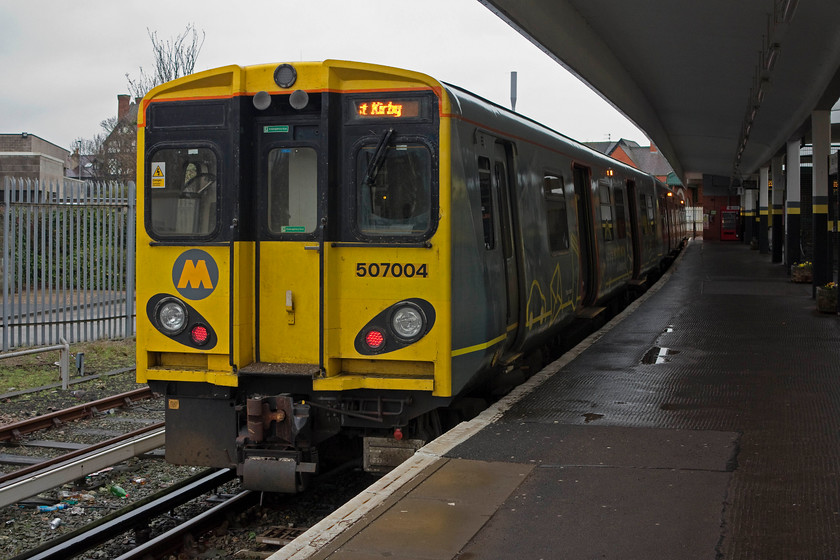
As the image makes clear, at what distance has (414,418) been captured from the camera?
7.01 metres

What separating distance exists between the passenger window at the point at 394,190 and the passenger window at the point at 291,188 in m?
0.38

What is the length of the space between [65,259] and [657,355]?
346 inches

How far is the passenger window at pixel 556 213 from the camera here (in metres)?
9.77

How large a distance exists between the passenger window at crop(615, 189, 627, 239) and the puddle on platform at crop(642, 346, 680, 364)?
137 inches

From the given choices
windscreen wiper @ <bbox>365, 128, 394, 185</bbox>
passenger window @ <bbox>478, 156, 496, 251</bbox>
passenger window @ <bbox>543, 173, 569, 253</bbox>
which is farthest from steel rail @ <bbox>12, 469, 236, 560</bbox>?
passenger window @ <bbox>543, 173, 569, 253</bbox>

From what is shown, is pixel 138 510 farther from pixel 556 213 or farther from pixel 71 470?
pixel 556 213

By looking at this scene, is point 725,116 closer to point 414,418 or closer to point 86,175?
point 414,418

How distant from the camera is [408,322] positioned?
6602 mm

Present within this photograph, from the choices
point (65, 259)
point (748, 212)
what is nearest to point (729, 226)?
point (748, 212)

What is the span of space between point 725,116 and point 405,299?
23.8 metres

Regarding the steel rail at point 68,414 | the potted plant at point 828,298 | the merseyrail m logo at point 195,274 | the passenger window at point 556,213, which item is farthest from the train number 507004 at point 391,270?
the potted plant at point 828,298

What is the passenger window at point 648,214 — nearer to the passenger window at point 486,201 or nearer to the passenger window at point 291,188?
the passenger window at point 486,201

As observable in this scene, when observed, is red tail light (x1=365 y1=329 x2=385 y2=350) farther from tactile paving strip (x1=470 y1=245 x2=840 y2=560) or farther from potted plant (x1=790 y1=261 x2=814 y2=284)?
potted plant (x1=790 y1=261 x2=814 y2=284)

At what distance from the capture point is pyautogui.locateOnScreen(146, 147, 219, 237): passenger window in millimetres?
6887
